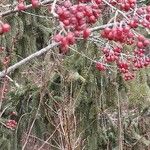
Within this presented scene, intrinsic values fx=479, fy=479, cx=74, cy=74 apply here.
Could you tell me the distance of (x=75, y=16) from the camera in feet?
6.68

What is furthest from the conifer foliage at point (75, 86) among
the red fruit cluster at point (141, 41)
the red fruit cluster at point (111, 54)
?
the red fruit cluster at point (141, 41)

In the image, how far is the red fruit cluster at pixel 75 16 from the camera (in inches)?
79.0

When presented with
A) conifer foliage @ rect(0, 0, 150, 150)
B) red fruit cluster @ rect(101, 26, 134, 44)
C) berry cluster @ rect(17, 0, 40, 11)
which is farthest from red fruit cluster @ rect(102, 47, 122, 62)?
red fruit cluster @ rect(101, 26, 134, 44)

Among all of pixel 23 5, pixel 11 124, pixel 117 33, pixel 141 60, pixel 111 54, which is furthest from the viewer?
pixel 11 124

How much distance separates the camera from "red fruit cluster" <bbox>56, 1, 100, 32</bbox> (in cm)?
201

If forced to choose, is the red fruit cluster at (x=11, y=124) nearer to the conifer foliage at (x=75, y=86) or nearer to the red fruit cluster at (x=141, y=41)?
the conifer foliage at (x=75, y=86)

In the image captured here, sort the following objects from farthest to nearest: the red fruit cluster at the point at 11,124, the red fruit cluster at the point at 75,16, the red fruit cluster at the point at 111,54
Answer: the red fruit cluster at the point at 11,124
the red fruit cluster at the point at 111,54
the red fruit cluster at the point at 75,16

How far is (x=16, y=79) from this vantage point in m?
5.14

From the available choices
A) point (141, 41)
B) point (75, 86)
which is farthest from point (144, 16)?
point (75, 86)

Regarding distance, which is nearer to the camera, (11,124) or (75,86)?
(75,86)

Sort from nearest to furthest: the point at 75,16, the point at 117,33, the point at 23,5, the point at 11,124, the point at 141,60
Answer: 1. the point at 75,16
2. the point at 117,33
3. the point at 23,5
4. the point at 141,60
5. the point at 11,124

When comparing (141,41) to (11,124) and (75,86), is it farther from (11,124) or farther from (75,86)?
(11,124)

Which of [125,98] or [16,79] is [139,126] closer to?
[125,98]

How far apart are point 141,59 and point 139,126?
180 cm
